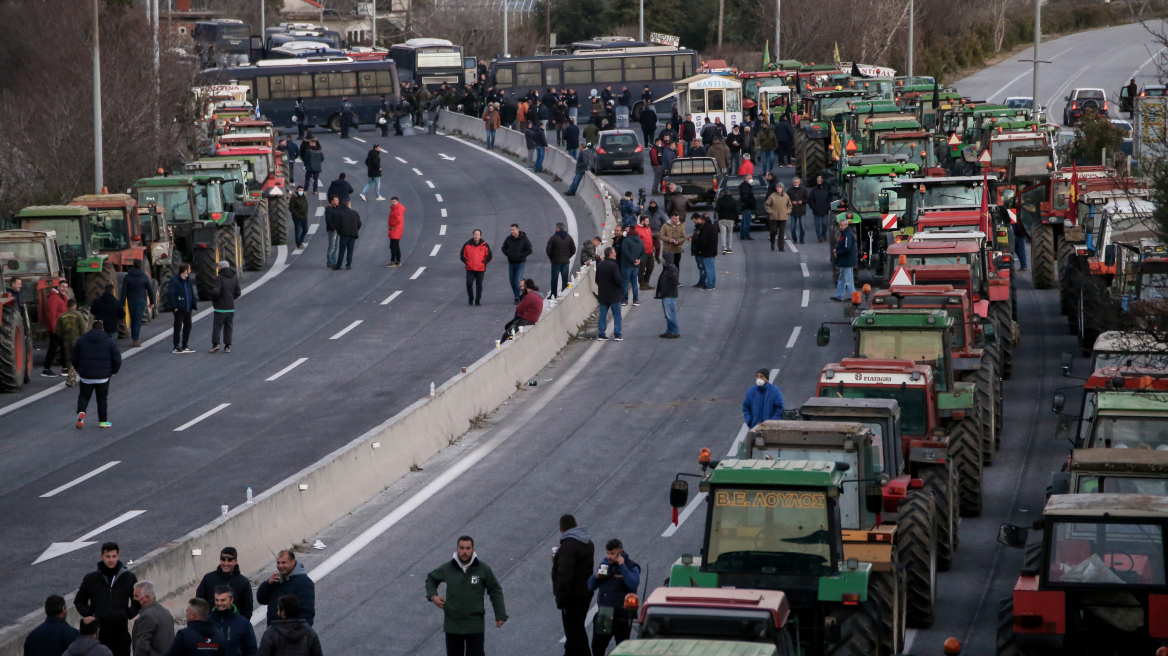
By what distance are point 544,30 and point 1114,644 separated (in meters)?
102

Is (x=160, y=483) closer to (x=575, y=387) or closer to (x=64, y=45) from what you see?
(x=575, y=387)

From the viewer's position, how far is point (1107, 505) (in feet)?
37.4

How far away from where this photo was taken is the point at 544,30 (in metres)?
110

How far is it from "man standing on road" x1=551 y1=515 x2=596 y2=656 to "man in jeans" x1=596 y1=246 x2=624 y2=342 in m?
14.5

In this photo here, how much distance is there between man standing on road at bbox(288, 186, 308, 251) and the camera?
37.7m

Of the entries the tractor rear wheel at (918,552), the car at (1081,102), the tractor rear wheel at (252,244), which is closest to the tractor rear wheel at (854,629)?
the tractor rear wheel at (918,552)

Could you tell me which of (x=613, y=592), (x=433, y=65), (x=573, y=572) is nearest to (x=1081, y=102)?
(x=433, y=65)

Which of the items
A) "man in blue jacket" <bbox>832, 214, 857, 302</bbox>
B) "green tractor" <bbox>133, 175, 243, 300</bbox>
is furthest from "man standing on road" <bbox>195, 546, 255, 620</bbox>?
"green tractor" <bbox>133, 175, 243, 300</bbox>

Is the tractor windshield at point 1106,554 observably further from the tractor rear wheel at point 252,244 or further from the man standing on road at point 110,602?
the tractor rear wheel at point 252,244

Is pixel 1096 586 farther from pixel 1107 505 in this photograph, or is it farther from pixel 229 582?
pixel 229 582

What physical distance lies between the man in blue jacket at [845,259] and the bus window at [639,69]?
132 feet

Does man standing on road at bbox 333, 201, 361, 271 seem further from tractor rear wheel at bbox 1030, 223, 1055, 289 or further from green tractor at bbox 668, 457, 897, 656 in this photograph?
green tractor at bbox 668, 457, 897, 656

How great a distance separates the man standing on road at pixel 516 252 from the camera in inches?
1205

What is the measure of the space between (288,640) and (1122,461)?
6.70 meters
